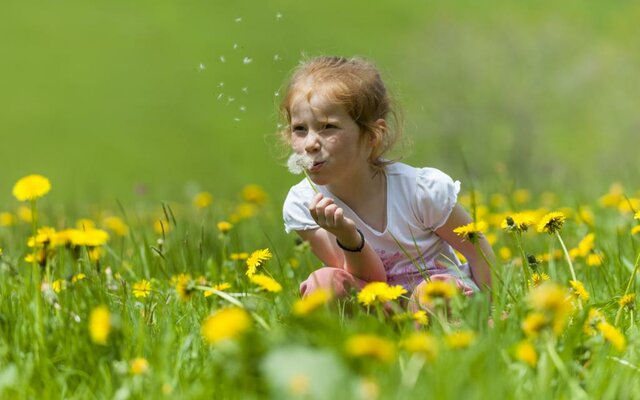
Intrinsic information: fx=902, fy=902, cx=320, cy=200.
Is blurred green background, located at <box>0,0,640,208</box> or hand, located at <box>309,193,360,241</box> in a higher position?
blurred green background, located at <box>0,0,640,208</box>

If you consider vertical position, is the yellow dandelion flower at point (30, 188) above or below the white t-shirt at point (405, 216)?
above

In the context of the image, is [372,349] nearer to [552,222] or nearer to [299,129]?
[552,222]

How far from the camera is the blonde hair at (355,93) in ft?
9.17

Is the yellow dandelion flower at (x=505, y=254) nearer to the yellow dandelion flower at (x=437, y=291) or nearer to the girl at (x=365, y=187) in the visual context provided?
the girl at (x=365, y=187)

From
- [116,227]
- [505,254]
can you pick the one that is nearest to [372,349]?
[505,254]

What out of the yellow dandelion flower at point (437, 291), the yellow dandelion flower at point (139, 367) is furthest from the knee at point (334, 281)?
the yellow dandelion flower at point (139, 367)

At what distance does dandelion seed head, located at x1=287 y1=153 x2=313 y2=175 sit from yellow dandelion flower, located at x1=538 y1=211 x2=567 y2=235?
70 centimetres

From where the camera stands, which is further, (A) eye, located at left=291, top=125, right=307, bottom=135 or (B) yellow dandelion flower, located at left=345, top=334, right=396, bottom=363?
(A) eye, located at left=291, top=125, right=307, bottom=135

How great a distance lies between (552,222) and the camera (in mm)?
2471

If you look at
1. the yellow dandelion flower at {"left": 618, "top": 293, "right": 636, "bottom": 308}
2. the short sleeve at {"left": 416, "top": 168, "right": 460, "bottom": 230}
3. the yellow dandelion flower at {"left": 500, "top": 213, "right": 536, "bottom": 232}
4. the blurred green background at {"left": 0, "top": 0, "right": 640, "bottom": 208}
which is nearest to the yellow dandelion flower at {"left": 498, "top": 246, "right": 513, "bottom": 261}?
the short sleeve at {"left": 416, "top": 168, "right": 460, "bottom": 230}

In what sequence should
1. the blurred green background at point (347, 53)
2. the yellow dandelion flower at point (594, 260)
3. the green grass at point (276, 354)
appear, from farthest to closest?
the blurred green background at point (347, 53), the yellow dandelion flower at point (594, 260), the green grass at point (276, 354)

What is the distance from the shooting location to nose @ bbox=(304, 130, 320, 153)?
106 inches

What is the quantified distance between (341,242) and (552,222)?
60 cm

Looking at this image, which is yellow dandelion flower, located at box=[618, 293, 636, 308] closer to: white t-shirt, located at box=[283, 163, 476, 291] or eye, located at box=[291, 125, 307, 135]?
white t-shirt, located at box=[283, 163, 476, 291]
